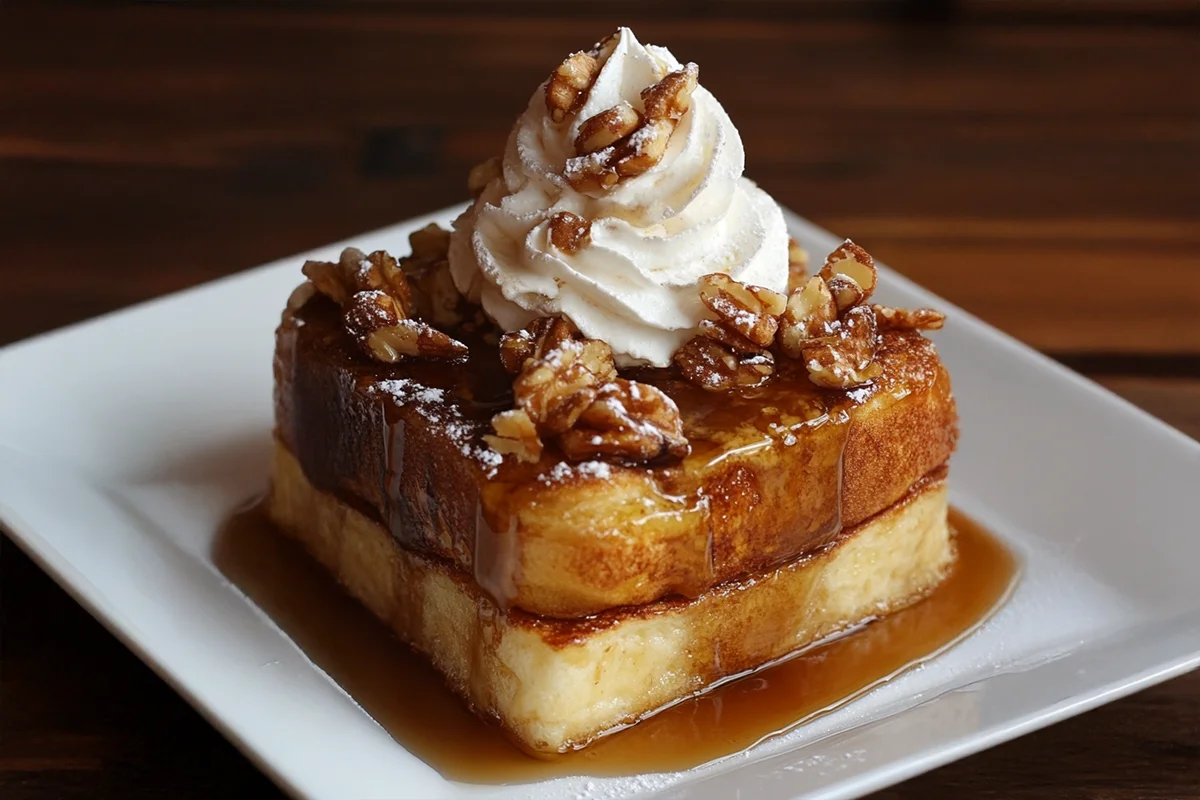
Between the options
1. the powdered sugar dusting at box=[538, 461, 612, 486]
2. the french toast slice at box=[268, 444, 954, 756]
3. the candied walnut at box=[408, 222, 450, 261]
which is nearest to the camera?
the powdered sugar dusting at box=[538, 461, 612, 486]

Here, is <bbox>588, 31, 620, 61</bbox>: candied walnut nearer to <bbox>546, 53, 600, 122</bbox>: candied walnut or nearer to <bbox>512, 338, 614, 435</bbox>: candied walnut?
<bbox>546, 53, 600, 122</bbox>: candied walnut

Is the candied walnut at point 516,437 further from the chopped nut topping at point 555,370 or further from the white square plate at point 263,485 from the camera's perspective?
the white square plate at point 263,485

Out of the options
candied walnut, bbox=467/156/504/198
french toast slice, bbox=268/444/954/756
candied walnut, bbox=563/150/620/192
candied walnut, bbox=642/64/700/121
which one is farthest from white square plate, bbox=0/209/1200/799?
candied walnut, bbox=642/64/700/121

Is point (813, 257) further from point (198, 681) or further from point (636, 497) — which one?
point (198, 681)

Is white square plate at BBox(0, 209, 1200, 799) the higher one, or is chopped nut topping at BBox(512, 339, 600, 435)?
chopped nut topping at BBox(512, 339, 600, 435)

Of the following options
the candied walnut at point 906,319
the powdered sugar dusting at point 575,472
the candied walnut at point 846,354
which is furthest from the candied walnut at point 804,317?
the powdered sugar dusting at point 575,472
